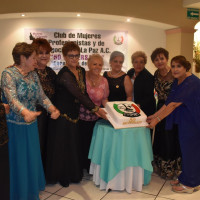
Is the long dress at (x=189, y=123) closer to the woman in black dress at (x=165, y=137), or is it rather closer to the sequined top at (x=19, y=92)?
the woman in black dress at (x=165, y=137)

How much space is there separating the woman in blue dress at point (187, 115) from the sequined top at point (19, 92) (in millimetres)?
Answer: 1217

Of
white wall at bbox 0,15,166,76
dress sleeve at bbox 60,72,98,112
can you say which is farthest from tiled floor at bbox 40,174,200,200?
white wall at bbox 0,15,166,76

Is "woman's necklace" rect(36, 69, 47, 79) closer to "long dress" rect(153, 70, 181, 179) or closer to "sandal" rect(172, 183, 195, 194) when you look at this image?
"long dress" rect(153, 70, 181, 179)

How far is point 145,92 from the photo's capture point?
9.55ft

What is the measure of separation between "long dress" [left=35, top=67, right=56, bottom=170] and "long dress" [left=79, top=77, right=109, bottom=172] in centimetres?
42

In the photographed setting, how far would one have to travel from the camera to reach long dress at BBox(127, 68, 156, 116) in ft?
9.52

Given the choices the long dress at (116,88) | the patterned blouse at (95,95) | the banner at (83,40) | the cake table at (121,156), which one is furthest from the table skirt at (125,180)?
the banner at (83,40)

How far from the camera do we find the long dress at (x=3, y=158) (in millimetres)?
1499

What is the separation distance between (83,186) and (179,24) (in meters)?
4.62

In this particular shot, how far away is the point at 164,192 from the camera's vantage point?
2.47 m

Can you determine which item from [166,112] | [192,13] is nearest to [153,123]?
[166,112]

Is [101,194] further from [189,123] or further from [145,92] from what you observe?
[145,92]

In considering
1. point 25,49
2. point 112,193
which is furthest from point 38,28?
point 112,193

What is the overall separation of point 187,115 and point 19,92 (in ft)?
5.40
